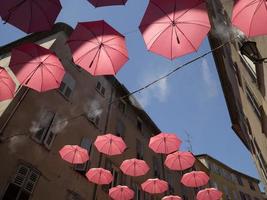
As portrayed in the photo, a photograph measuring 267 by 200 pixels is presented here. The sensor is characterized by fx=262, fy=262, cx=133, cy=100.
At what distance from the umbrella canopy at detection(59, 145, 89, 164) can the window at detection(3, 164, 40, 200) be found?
4.55ft

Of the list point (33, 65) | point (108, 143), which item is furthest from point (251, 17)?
point (108, 143)

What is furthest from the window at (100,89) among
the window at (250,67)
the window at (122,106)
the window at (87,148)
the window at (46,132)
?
the window at (250,67)

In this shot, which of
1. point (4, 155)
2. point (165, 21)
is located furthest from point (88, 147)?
point (165, 21)

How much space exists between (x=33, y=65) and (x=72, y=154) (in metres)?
5.14

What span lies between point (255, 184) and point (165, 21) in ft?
131

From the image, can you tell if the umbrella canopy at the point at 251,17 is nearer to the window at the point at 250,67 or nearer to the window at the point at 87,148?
the window at the point at 250,67

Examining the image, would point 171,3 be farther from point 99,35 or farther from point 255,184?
point 255,184

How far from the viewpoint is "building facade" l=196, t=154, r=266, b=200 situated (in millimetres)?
32750

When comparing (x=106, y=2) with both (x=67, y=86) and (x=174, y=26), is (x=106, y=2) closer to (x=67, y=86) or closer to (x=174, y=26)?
(x=174, y=26)

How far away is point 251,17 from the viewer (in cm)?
595

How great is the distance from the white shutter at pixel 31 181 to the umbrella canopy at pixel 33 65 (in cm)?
432

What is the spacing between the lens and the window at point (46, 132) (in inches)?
476

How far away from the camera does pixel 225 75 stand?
61.4ft

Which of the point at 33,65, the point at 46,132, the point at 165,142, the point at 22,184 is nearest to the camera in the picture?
the point at 33,65
